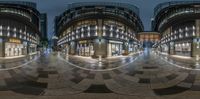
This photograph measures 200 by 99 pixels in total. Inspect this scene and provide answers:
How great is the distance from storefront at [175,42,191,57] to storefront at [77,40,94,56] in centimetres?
2116

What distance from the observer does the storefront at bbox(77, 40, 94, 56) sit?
137ft

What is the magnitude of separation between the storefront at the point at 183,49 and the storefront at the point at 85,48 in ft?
69.4

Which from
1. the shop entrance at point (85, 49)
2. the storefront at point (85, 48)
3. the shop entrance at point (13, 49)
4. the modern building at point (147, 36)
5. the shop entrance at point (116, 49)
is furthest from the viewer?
the modern building at point (147, 36)

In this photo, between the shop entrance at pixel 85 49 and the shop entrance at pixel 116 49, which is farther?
the shop entrance at pixel 116 49

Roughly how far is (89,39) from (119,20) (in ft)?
59.3

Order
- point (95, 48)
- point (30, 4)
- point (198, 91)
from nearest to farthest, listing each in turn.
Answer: point (198, 91) < point (95, 48) < point (30, 4)

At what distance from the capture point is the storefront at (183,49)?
41287 mm

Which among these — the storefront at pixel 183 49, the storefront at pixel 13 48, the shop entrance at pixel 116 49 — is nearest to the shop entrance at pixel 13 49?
the storefront at pixel 13 48

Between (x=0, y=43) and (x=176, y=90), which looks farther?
(x=0, y=43)

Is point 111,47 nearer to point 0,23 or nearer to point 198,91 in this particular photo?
point 0,23

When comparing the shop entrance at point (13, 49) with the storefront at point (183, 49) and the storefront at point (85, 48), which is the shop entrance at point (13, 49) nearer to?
the storefront at point (85, 48)

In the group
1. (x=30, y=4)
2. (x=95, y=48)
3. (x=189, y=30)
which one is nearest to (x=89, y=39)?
(x=95, y=48)

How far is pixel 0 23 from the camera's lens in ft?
141

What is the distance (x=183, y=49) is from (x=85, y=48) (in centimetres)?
2295
